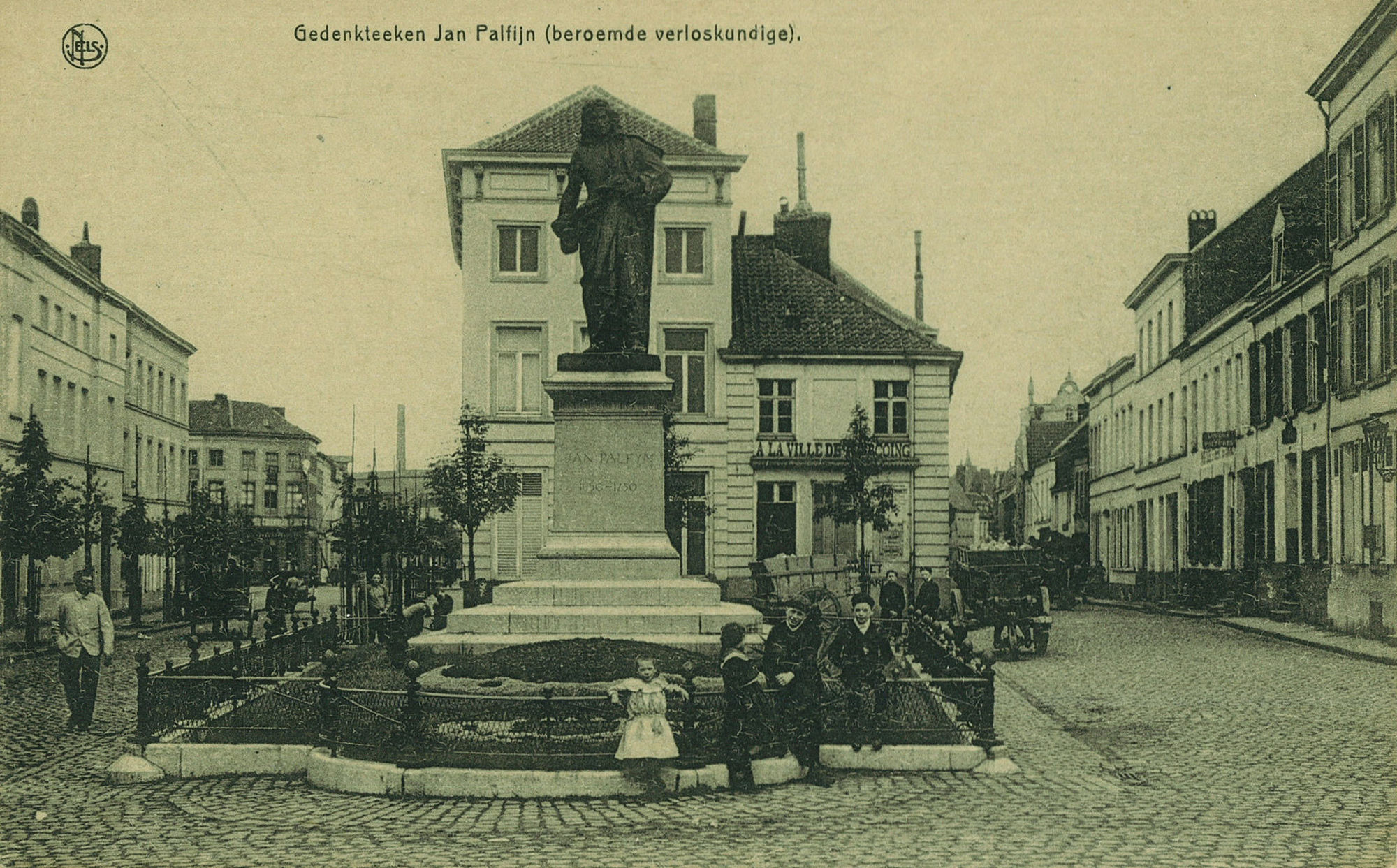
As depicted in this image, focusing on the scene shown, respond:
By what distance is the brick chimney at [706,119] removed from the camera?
131 ft

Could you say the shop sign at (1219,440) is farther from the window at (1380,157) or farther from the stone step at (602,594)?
the stone step at (602,594)

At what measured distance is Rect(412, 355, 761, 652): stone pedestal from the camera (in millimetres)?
13281

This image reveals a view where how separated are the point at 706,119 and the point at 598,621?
2912 centimetres

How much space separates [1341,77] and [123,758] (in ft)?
70.9

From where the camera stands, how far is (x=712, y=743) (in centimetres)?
1044

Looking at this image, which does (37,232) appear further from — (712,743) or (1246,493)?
(1246,493)

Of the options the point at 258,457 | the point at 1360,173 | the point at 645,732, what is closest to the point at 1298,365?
the point at 1360,173

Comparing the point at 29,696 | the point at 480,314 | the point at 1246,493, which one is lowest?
the point at 29,696

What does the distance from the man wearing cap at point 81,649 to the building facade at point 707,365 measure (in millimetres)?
23152

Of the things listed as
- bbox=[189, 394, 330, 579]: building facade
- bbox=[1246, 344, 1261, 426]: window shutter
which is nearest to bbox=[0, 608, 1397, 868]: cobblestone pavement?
bbox=[1246, 344, 1261, 426]: window shutter

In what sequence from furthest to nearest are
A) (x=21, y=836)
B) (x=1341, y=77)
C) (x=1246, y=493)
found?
(x=1246, y=493)
(x=1341, y=77)
(x=21, y=836)

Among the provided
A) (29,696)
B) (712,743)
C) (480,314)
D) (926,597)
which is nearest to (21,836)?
(712,743)

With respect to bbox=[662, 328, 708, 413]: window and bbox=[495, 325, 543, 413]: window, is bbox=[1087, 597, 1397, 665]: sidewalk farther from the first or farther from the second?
bbox=[495, 325, 543, 413]: window

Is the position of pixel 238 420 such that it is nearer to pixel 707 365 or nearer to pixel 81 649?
pixel 707 365
